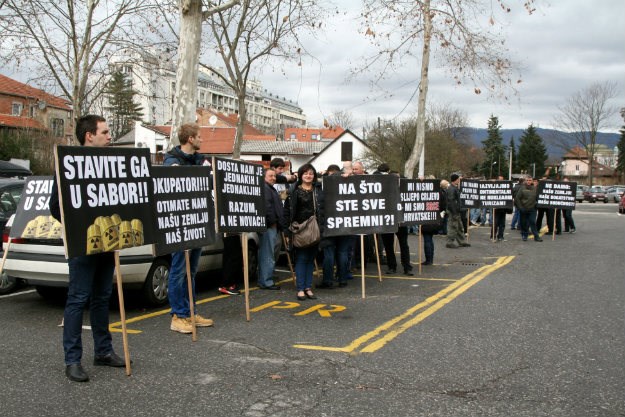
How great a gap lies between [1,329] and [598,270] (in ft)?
32.5

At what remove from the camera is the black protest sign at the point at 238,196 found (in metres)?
6.87

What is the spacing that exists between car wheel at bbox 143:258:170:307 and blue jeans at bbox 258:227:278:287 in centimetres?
180

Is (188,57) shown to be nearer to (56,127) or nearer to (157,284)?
(157,284)

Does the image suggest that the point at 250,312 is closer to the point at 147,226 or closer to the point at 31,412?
the point at 147,226

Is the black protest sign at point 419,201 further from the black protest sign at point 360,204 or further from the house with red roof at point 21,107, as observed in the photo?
the house with red roof at point 21,107

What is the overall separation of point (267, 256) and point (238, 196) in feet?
6.68

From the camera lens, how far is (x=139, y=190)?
5254 millimetres

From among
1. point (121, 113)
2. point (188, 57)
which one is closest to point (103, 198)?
point (188, 57)

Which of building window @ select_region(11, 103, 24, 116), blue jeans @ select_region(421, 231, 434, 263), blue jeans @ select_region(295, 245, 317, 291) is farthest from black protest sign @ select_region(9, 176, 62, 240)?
building window @ select_region(11, 103, 24, 116)

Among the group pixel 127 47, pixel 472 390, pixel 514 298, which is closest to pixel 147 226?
pixel 472 390

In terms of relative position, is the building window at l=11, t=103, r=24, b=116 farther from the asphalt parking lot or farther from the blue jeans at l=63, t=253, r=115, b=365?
the blue jeans at l=63, t=253, r=115, b=365

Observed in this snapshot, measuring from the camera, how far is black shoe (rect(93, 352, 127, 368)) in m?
5.11

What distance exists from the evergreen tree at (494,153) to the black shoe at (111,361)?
9422 cm

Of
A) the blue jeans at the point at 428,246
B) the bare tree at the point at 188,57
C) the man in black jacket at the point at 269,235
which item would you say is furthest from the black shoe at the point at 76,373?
the bare tree at the point at 188,57
